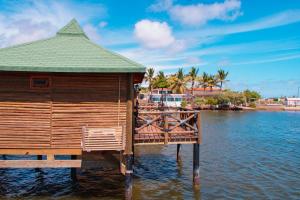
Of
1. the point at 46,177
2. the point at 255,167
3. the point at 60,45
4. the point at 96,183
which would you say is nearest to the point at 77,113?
the point at 60,45

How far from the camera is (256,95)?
140750mm

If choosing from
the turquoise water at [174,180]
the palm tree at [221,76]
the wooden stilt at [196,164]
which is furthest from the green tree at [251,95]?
the wooden stilt at [196,164]

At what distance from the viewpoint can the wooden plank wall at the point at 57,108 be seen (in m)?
13.1

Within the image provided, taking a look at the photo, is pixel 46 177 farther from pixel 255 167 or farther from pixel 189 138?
pixel 255 167

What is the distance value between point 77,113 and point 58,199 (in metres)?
4.54

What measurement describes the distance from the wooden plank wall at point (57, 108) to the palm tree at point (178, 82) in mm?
92149

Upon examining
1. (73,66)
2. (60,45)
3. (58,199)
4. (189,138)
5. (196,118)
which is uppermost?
(60,45)

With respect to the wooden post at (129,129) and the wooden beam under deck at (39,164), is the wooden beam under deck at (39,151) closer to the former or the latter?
the wooden beam under deck at (39,164)

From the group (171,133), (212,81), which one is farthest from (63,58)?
(212,81)

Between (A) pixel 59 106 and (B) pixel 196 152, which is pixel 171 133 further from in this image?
(A) pixel 59 106

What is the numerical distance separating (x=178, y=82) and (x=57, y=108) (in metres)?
93.9

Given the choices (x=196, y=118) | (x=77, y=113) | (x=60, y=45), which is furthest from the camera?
(x=196, y=118)

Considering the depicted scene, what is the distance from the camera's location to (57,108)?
13273mm

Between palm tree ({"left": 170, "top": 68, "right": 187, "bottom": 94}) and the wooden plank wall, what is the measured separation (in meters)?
92.1
